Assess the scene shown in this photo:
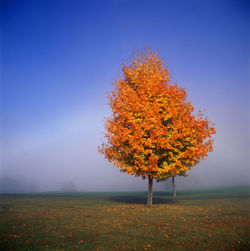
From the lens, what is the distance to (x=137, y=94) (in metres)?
23.6

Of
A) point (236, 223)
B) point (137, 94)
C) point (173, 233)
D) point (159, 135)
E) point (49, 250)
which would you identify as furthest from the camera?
point (137, 94)

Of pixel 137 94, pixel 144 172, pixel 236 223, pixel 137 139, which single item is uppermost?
pixel 137 94

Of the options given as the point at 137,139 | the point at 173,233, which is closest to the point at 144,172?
the point at 137,139

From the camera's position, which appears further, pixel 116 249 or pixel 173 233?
pixel 173 233

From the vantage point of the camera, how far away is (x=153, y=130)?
20.6m

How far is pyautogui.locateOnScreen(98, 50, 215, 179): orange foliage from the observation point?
20.8 metres

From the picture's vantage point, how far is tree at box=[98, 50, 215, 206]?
20797 mm

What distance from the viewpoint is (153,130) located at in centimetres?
2059

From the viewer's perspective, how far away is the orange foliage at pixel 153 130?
68.2ft

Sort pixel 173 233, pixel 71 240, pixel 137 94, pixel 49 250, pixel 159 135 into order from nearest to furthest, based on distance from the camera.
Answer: pixel 49 250 < pixel 71 240 < pixel 173 233 < pixel 159 135 < pixel 137 94

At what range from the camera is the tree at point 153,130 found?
20.8 metres

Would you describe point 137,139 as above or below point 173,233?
above

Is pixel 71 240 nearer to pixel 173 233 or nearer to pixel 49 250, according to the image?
pixel 49 250

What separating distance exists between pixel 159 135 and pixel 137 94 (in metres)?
5.56
